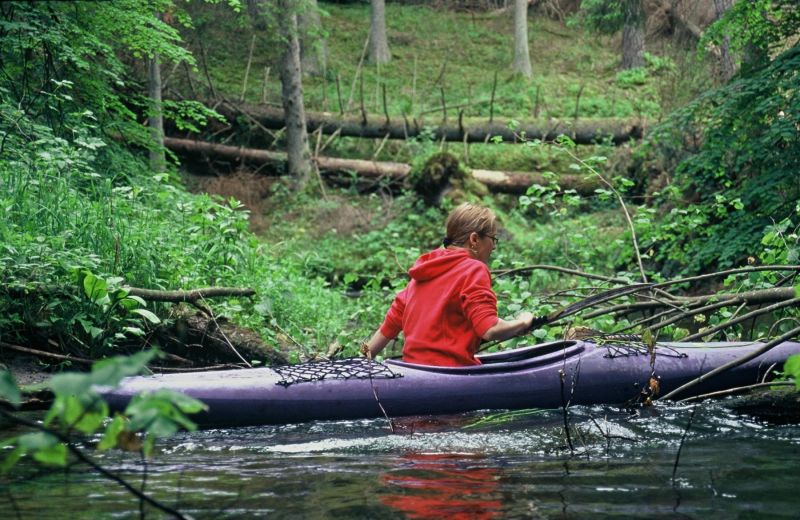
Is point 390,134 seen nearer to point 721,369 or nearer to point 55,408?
point 721,369

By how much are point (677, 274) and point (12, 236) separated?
278 inches

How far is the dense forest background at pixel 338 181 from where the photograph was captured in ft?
20.2

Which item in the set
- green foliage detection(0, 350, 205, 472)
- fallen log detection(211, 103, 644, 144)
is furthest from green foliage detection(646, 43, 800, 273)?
fallen log detection(211, 103, 644, 144)

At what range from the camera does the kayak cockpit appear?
5.03 meters

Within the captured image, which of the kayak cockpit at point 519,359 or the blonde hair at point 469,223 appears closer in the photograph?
the kayak cockpit at point 519,359

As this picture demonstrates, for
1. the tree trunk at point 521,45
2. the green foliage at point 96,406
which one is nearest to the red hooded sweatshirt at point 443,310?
the green foliage at point 96,406

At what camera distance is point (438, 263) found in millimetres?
5109

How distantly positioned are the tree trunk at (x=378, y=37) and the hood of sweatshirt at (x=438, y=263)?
17.2 metres

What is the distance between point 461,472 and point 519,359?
1718 mm

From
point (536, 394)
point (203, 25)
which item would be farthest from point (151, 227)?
point (203, 25)

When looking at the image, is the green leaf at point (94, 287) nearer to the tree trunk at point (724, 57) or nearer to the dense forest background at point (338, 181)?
the dense forest background at point (338, 181)

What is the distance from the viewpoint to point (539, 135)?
1590 centimetres

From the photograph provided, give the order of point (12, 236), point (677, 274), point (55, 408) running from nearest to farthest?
1. point (55, 408)
2. point (12, 236)
3. point (677, 274)

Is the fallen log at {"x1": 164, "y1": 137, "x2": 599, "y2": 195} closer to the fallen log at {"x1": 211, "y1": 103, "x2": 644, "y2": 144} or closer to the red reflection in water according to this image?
the fallen log at {"x1": 211, "y1": 103, "x2": 644, "y2": 144}
